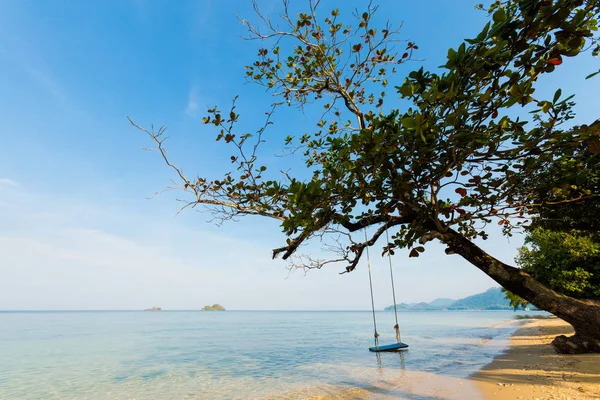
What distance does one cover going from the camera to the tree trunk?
5.01 metres

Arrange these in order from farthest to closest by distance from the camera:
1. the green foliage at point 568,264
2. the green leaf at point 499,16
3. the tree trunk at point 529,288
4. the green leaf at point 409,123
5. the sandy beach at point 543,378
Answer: the green foliage at point 568,264 → the sandy beach at point 543,378 → the tree trunk at point 529,288 → the green leaf at point 409,123 → the green leaf at point 499,16

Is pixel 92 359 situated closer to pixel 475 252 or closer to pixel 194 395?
pixel 194 395

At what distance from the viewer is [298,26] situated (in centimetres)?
531

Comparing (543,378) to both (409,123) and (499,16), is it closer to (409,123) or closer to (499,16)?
(409,123)

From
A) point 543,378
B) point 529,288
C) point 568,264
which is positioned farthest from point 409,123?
point 568,264

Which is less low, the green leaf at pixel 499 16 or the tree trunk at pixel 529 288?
the green leaf at pixel 499 16

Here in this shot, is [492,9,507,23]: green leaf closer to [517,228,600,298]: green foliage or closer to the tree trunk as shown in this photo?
the tree trunk

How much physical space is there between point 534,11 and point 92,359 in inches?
949

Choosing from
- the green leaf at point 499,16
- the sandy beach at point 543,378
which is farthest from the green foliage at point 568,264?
the green leaf at point 499,16

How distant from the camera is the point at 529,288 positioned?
5027mm

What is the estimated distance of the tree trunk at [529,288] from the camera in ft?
16.4

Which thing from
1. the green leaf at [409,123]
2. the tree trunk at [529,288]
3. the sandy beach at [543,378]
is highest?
the green leaf at [409,123]

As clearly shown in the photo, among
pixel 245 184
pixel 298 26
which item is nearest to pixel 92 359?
pixel 245 184

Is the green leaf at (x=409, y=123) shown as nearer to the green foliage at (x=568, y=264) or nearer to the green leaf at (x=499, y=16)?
the green leaf at (x=499, y=16)
